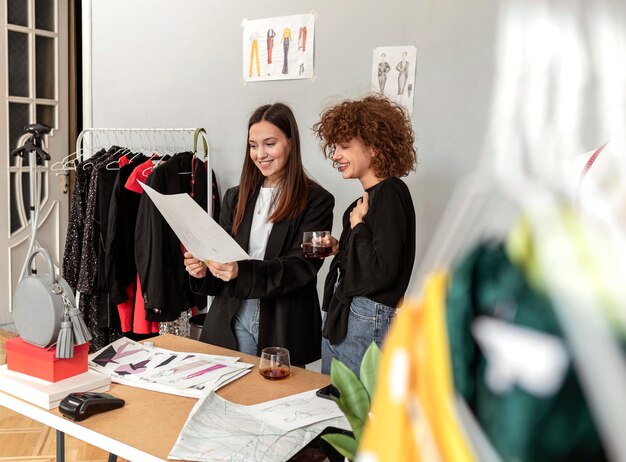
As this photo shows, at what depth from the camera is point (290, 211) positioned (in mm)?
2412

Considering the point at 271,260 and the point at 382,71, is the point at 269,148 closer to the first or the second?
the point at 271,260

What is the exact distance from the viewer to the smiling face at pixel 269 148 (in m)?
2.45

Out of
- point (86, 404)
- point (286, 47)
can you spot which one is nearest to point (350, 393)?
point (86, 404)

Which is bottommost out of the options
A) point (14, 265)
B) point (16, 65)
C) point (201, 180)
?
point (14, 265)

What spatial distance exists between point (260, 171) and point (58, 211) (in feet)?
10.3

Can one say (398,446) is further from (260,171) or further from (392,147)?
(260,171)

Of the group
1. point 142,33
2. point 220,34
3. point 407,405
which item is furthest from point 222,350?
point 142,33

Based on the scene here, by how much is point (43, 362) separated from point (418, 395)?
1592 mm

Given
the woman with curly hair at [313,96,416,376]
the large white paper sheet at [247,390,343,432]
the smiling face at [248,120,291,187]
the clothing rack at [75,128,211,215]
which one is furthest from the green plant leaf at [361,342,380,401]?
the clothing rack at [75,128,211,215]

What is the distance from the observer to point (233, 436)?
1.44 meters

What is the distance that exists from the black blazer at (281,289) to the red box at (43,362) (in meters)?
0.64

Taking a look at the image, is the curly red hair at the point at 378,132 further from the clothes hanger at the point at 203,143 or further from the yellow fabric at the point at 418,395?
the yellow fabric at the point at 418,395

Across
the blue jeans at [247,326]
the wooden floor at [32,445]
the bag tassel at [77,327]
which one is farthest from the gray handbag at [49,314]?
the wooden floor at [32,445]

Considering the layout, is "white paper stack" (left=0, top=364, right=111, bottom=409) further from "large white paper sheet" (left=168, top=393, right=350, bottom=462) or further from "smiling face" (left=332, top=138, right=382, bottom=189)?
"smiling face" (left=332, top=138, right=382, bottom=189)
